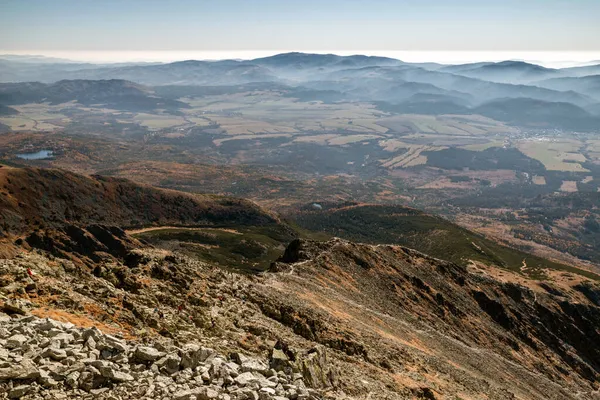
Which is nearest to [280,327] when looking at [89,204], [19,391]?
[19,391]

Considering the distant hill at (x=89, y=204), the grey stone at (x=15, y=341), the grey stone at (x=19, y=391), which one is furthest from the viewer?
the distant hill at (x=89, y=204)

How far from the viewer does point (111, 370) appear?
59.9 feet

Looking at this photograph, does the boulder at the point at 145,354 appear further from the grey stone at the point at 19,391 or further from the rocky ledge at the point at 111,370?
the grey stone at the point at 19,391

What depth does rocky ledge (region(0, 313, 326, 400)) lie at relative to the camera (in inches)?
671

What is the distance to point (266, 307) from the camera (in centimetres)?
4228

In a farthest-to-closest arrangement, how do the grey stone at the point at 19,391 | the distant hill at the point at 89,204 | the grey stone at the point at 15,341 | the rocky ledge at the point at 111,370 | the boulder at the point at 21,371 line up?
1. the distant hill at the point at 89,204
2. the grey stone at the point at 15,341
3. the rocky ledge at the point at 111,370
4. the boulder at the point at 21,371
5. the grey stone at the point at 19,391

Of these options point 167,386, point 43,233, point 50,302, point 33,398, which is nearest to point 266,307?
point 50,302

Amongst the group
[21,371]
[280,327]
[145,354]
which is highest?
[21,371]

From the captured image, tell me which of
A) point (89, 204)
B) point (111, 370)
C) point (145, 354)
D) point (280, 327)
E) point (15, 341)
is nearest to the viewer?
point (111, 370)

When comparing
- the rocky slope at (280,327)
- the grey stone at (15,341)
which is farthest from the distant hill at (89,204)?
the grey stone at (15,341)

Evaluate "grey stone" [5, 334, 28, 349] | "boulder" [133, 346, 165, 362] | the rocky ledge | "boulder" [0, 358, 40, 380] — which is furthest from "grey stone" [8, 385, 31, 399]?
"boulder" [133, 346, 165, 362]

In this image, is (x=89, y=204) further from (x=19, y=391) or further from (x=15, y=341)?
(x=19, y=391)

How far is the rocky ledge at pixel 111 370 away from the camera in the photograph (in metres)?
17.0

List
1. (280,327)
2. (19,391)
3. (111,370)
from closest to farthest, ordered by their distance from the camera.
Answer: (19,391), (111,370), (280,327)
